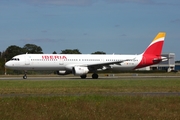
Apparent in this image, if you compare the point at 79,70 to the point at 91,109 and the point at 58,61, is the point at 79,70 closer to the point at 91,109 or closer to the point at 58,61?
the point at 58,61

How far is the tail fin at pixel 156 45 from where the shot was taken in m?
60.3

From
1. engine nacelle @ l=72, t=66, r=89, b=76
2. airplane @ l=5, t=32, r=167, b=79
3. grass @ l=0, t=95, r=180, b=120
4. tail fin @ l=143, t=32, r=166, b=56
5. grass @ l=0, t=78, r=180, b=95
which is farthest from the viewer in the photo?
tail fin @ l=143, t=32, r=166, b=56

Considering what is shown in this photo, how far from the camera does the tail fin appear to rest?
60.3 meters

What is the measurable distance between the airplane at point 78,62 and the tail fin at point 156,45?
2.68 ft

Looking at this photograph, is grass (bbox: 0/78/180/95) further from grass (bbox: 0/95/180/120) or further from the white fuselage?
the white fuselage

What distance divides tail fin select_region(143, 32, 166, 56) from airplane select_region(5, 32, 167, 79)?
0.82m

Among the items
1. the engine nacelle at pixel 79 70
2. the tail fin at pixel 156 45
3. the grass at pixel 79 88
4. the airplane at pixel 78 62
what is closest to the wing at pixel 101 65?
the airplane at pixel 78 62

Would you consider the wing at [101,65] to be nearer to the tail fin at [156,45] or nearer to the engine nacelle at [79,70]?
the engine nacelle at [79,70]

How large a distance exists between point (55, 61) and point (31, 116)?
3786 centimetres

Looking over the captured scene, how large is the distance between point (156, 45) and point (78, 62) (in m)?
13.7

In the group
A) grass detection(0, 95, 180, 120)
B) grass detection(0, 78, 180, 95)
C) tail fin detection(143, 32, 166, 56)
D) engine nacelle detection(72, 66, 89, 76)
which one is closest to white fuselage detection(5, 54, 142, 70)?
engine nacelle detection(72, 66, 89, 76)

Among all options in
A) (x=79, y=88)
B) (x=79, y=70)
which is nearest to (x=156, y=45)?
(x=79, y=70)

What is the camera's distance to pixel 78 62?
54281 millimetres

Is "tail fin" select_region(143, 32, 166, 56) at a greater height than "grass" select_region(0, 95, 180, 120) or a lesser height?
greater
